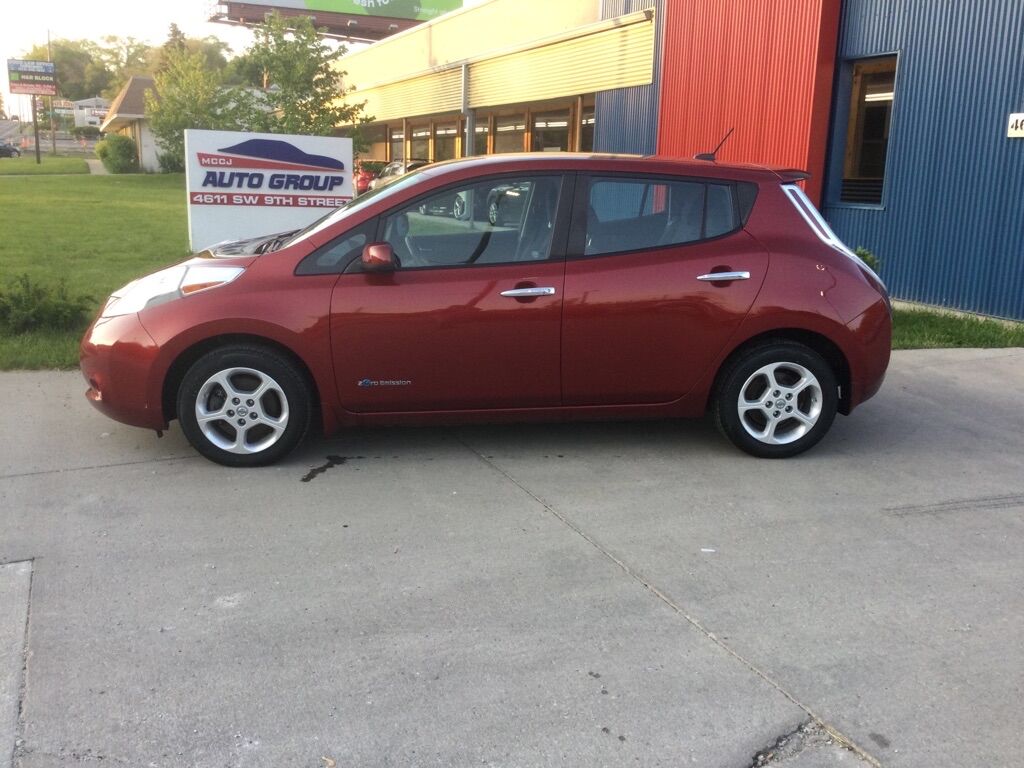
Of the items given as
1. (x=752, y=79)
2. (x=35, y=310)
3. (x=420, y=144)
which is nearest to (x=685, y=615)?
(x=35, y=310)

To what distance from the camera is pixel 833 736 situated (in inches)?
116

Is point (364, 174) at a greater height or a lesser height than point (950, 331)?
greater

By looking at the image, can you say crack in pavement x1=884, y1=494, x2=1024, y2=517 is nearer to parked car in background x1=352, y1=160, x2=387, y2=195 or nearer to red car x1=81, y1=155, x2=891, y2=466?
red car x1=81, y1=155, x2=891, y2=466

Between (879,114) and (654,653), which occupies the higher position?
(879,114)

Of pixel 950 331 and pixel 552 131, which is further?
pixel 552 131

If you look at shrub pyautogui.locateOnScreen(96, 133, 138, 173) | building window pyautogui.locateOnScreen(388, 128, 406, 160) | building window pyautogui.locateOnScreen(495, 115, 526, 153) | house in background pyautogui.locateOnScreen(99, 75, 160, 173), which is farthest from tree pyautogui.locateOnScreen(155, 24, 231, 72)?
building window pyautogui.locateOnScreen(495, 115, 526, 153)

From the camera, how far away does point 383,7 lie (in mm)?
51812

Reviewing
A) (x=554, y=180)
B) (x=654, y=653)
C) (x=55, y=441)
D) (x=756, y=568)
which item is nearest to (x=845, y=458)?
(x=756, y=568)

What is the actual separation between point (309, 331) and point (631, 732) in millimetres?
2844

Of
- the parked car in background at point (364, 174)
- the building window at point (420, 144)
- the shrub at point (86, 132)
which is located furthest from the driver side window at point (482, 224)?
Result: the shrub at point (86, 132)

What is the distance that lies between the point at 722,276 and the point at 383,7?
167 ft

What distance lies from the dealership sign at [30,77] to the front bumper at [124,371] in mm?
78497

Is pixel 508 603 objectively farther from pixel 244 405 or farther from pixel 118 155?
pixel 118 155

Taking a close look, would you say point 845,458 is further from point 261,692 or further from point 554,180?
point 261,692
